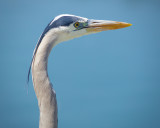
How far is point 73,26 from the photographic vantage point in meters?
0.72

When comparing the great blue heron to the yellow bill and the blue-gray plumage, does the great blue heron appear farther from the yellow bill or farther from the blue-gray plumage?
the yellow bill

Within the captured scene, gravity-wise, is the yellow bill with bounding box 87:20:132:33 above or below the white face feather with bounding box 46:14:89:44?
above

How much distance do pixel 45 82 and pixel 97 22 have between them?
0.37 metres

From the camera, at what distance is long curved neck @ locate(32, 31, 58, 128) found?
25.0 inches

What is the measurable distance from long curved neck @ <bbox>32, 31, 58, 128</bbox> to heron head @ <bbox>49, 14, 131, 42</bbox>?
6cm

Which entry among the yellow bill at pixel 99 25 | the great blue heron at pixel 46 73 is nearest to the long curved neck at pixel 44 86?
the great blue heron at pixel 46 73

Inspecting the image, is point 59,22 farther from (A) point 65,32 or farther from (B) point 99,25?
(B) point 99,25

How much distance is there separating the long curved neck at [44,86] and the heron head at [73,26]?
65mm

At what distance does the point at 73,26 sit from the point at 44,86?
0.28 metres

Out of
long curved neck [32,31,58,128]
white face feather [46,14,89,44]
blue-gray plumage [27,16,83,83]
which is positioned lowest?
long curved neck [32,31,58,128]

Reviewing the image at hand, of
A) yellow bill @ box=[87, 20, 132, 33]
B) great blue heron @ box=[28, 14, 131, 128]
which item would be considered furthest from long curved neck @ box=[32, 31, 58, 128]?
yellow bill @ box=[87, 20, 132, 33]

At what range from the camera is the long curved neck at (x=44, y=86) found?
0.64 metres

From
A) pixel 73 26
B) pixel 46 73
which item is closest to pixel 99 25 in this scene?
pixel 73 26

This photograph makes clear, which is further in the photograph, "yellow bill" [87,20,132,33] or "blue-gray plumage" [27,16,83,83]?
"yellow bill" [87,20,132,33]
